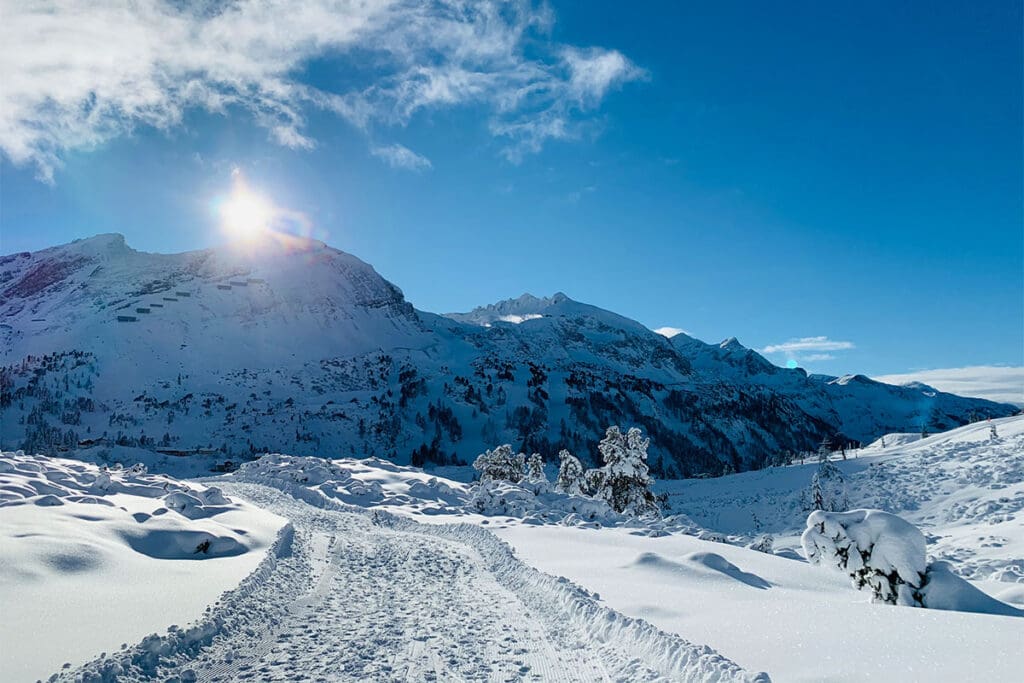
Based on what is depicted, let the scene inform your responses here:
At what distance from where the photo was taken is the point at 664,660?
7.75 m

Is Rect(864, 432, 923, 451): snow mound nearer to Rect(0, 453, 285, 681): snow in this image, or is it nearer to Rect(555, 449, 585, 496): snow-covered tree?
Rect(555, 449, 585, 496): snow-covered tree

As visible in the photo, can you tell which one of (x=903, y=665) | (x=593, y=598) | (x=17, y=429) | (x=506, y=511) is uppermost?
(x=903, y=665)

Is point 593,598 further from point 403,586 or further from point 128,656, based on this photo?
point 128,656

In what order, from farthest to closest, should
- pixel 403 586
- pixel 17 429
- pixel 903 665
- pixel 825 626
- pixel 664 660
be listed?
pixel 17 429
pixel 403 586
pixel 825 626
pixel 664 660
pixel 903 665

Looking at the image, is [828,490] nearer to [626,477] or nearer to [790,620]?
[626,477]

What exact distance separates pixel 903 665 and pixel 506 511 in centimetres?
2501

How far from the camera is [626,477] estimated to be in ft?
143

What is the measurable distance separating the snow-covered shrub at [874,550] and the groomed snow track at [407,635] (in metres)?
4.86

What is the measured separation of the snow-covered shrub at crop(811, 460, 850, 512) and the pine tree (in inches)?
606

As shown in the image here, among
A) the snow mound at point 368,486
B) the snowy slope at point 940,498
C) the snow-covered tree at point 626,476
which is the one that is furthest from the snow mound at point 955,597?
the snow-covered tree at point 626,476

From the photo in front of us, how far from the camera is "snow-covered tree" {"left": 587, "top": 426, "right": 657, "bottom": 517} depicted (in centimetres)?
4312

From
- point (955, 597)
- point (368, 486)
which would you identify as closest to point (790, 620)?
point (955, 597)

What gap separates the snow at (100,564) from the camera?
7801 mm

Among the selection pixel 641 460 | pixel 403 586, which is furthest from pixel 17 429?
pixel 403 586
